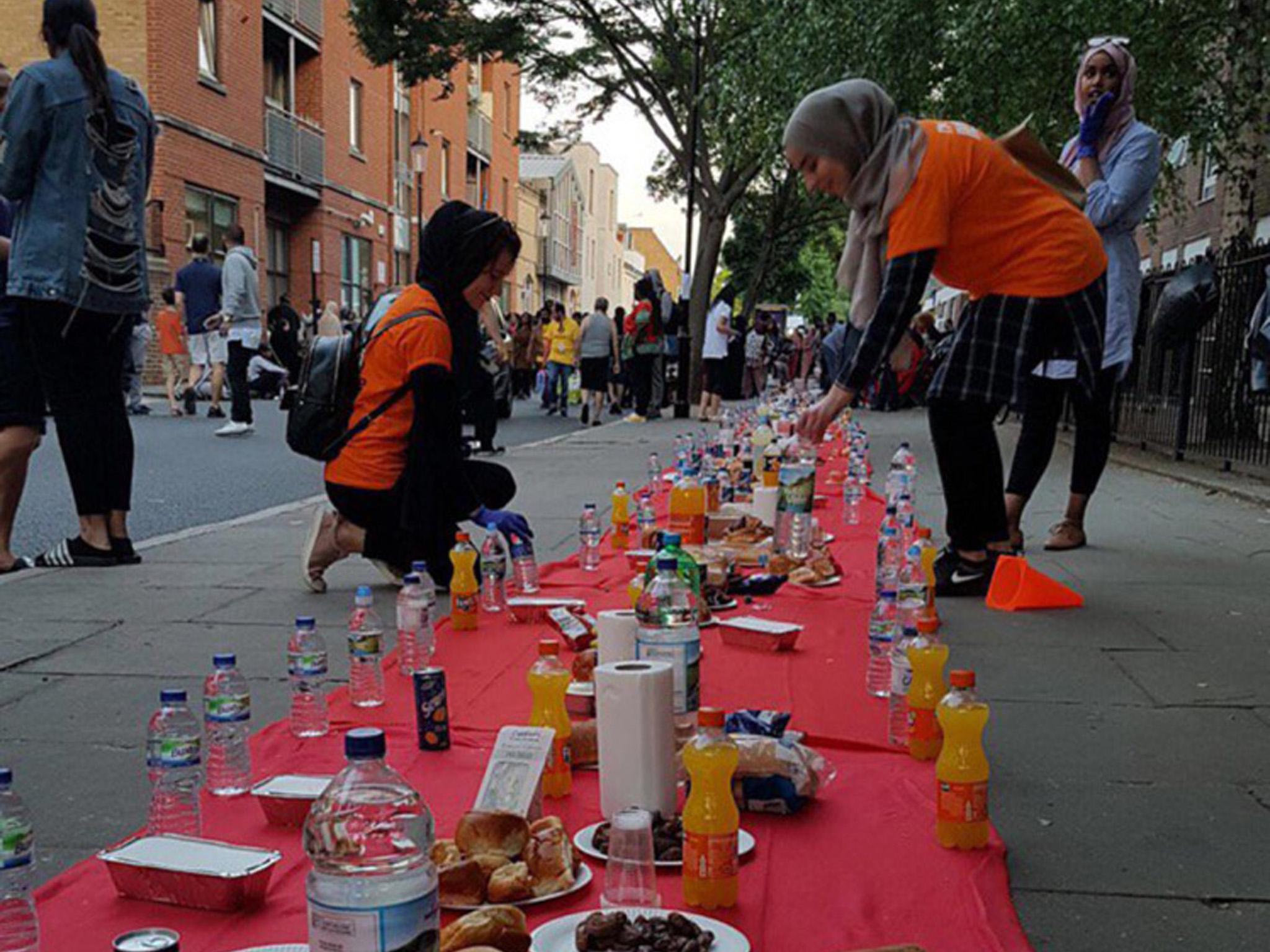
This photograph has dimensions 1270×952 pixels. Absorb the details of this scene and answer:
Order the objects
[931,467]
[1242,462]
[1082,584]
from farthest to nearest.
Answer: [931,467] < [1242,462] < [1082,584]

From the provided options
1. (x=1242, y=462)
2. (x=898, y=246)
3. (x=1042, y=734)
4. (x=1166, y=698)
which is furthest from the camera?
(x=1242, y=462)

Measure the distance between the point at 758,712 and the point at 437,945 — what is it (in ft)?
4.63

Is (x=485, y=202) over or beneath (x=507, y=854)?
over

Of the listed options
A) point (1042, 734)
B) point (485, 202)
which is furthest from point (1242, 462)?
point (485, 202)

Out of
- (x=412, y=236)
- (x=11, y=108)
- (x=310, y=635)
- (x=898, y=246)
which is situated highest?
(x=412, y=236)

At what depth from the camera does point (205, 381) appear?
24.2 metres

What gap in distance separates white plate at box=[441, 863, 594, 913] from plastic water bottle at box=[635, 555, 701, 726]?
1.72 ft

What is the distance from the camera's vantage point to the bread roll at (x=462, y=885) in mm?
2258

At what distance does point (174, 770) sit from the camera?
106 inches

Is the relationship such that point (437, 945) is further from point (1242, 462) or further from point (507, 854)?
point (1242, 462)

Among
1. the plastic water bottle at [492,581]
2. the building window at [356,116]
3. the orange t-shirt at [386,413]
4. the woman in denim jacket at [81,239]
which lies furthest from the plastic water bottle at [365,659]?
the building window at [356,116]

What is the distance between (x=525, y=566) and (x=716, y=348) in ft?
42.7

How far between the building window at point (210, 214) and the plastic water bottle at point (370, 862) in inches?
912

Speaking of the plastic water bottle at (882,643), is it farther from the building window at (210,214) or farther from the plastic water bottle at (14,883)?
the building window at (210,214)
